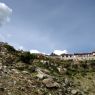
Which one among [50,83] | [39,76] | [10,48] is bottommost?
[50,83]

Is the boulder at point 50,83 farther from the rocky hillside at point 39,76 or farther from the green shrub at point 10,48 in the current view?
the green shrub at point 10,48

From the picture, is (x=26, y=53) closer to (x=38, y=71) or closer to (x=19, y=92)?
(x=38, y=71)

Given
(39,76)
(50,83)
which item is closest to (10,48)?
(39,76)

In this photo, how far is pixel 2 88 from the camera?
26797 mm

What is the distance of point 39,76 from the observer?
30.6 metres

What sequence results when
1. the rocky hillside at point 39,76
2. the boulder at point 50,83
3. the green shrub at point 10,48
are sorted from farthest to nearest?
the green shrub at point 10,48 < the boulder at point 50,83 < the rocky hillside at point 39,76

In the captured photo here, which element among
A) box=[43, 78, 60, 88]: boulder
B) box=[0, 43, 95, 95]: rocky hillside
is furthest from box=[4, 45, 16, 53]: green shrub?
box=[43, 78, 60, 88]: boulder

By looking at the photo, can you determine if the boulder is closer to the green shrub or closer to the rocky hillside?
the rocky hillside

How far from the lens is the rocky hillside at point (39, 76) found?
28.1m

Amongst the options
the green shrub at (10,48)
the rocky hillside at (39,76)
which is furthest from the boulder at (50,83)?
the green shrub at (10,48)

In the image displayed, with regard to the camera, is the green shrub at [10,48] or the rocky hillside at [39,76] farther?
the green shrub at [10,48]

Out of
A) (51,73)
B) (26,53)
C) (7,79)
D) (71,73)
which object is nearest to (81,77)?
(71,73)

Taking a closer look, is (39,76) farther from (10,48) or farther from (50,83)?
(10,48)

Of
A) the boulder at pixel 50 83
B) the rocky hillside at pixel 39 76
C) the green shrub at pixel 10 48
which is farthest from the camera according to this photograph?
the green shrub at pixel 10 48
